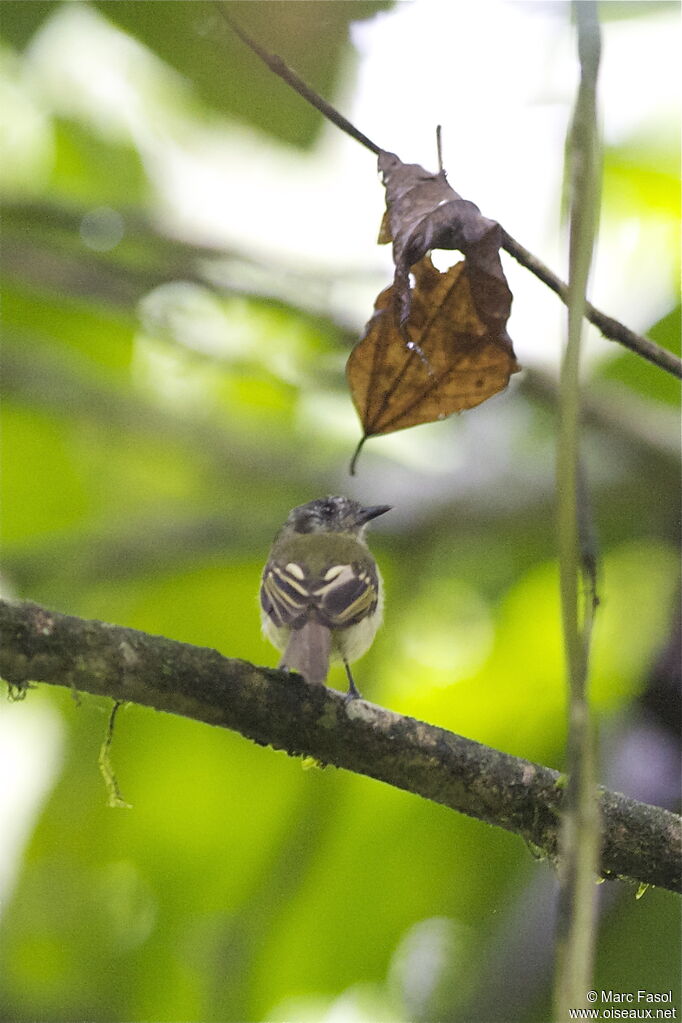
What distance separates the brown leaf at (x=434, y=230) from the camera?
1915 millimetres

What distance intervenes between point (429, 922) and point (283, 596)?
1.54 metres

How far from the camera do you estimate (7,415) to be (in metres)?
5.45

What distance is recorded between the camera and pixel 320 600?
11.0 feet

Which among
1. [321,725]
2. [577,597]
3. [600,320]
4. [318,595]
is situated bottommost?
[577,597]

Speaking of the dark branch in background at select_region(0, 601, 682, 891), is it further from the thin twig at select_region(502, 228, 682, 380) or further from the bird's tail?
the thin twig at select_region(502, 228, 682, 380)

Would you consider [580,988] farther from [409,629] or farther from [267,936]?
[409,629]

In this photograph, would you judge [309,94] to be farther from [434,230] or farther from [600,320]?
[600,320]

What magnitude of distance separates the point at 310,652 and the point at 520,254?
4.24 feet

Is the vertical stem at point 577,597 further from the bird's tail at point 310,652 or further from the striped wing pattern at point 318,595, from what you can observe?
the striped wing pattern at point 318,595

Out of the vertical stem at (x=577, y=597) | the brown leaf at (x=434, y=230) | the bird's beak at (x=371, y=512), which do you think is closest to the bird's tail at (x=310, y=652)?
the brown leaf at (x=434, y=230)

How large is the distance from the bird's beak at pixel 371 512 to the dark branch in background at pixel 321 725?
2.19 meters

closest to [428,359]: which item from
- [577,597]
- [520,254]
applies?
[520,254]

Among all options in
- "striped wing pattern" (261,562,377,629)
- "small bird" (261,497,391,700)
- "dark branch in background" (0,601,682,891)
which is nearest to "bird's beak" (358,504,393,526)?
"small bird" (261,497,391,700)

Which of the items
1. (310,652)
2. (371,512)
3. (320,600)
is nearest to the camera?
(310,652)
